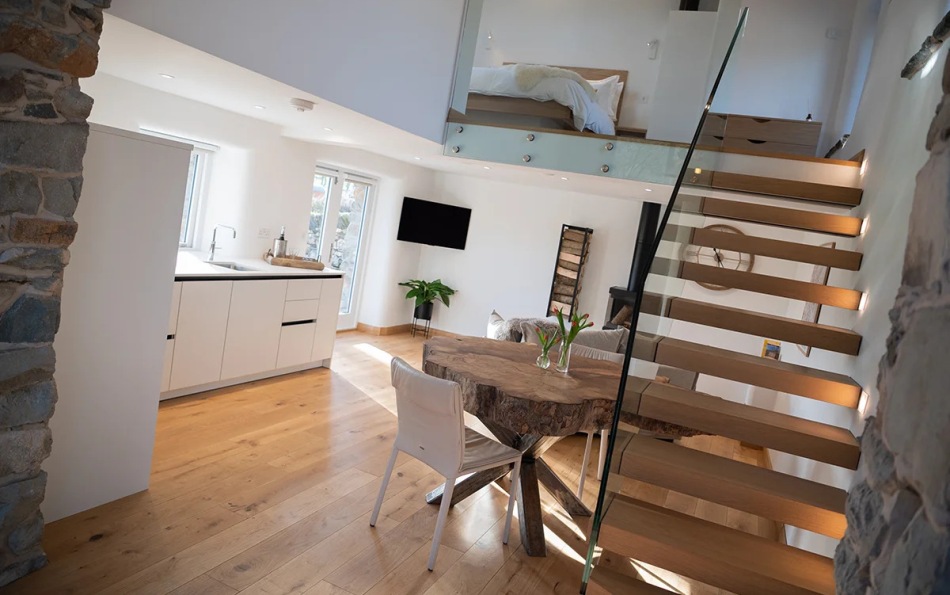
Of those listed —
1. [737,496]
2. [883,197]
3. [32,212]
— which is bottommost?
[737,496]

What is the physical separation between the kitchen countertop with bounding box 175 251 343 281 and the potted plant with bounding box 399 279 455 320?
2491 mm

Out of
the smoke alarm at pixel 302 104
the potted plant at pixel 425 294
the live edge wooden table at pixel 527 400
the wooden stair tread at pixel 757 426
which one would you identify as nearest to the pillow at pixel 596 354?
the live edge wooden table at pixel 527 400

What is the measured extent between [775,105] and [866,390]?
15.1 feet

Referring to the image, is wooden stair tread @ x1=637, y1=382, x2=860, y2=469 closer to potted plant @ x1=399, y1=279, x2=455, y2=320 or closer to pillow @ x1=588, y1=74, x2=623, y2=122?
pillow @ x1=588, y1=74, x2=623, y2=122

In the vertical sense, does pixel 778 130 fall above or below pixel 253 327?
above

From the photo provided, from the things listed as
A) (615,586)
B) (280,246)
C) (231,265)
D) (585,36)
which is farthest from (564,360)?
(585,36)

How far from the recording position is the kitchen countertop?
4.51 m

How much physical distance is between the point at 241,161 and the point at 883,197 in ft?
15.9

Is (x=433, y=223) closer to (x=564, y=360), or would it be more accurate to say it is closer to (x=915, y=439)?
(x=564, y=360)

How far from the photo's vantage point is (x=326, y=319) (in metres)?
5.94

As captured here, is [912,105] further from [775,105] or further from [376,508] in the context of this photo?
[775,105]

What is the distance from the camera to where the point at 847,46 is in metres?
6.04

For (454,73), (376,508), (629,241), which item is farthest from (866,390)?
(629,241)

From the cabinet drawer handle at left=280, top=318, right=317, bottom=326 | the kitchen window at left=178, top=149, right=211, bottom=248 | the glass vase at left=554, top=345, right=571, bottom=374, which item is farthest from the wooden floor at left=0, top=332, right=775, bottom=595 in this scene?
the kitchen window at left=178, top=149, right=211, bottom=248
